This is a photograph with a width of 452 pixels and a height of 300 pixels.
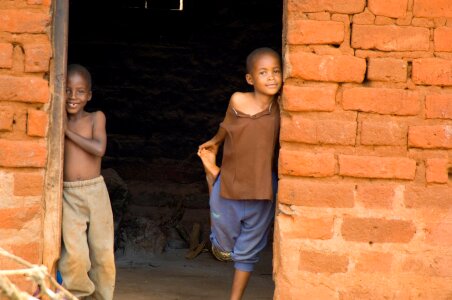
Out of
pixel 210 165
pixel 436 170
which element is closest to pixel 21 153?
pixel 210 165

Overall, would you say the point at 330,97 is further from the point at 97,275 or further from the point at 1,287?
the point at 1,287

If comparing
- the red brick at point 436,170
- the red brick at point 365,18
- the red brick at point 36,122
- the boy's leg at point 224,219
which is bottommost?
the boy's leg at point 224,219

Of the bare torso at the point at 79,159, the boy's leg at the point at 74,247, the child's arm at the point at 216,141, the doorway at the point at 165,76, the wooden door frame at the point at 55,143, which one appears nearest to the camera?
the wooden door frame at the point at 55,143

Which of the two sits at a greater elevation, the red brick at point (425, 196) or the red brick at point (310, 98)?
the red brick at point (310, 98)

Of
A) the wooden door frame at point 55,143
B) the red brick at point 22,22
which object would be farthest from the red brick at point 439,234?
the red brick at point 22,22

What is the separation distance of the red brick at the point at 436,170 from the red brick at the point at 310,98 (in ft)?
1.69

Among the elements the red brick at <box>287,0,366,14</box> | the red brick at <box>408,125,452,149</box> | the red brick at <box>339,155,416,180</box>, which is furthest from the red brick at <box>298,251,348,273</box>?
the red brick at <box>287,0,366,14</box>

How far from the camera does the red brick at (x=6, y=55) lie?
4.16 m

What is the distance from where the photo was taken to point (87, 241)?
4543 millimetres

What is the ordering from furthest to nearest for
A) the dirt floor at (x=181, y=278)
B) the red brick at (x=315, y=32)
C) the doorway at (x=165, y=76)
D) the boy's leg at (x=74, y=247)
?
the doorway at (x=165, y=76) < the dirt floor at (x=181, y=278) < the boy's leg at (x=74, y=247) < the red brick at (x=315, y=32)

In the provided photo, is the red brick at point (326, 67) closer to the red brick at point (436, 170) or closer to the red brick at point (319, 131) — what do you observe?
the red brick at point (319, 131)

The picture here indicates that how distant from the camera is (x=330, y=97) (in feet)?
13.6

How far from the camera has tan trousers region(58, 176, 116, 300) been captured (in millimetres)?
4387

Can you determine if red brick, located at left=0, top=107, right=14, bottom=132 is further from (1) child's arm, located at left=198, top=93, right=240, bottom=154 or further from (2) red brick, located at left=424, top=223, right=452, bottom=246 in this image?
(2) red brick, located at left=424, top=223, right=452, bottom=246
